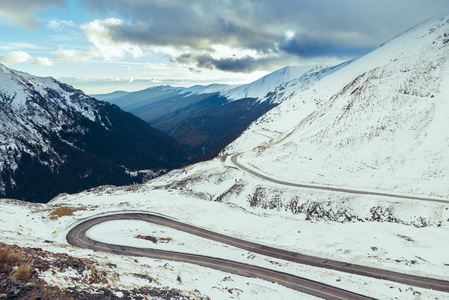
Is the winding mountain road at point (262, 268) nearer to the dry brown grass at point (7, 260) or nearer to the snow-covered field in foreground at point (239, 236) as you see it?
the snow-covered field in foreground at point (239, 236)

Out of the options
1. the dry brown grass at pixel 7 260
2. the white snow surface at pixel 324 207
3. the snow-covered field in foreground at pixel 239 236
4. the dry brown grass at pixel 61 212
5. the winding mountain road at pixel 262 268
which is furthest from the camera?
the dry brown grass at pixel 61 212

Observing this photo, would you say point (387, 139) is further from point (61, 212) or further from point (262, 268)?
point (61, 212)

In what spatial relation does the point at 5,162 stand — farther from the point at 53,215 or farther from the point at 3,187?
the point at 53,215

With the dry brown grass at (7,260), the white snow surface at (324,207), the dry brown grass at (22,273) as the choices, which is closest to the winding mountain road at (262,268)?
the white snow surface at (324,207)

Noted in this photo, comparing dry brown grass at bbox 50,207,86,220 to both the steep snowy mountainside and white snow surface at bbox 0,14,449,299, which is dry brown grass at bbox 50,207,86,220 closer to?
white snow surface at bbox 0,14,449,299

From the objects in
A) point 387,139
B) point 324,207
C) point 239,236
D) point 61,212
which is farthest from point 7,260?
point 387,139
